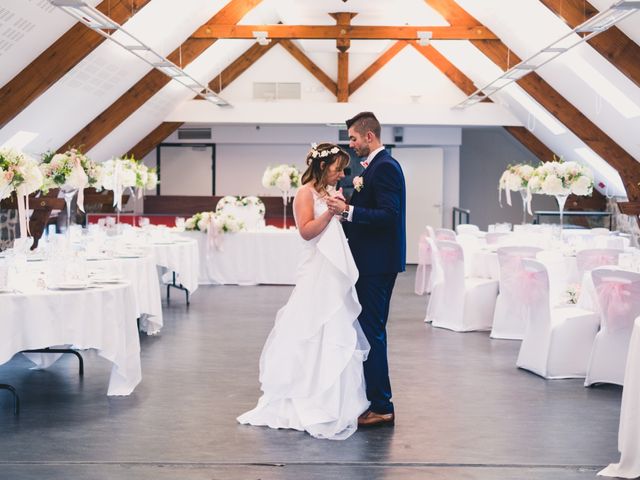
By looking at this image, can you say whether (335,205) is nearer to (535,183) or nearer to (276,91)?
(535,183)

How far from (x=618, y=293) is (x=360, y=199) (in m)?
2.06

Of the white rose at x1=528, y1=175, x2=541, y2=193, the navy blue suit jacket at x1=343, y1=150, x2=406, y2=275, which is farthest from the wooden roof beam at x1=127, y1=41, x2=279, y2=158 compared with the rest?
the navy blue suit jacket at x1=343, y1=150, x2=406, y2=275

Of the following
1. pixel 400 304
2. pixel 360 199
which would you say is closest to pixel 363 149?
pixel 360 199

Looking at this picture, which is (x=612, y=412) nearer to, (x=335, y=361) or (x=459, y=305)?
(x=335, y=361)

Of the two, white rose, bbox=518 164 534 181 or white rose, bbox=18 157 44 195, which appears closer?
white rose, bbox=18 157 44 195

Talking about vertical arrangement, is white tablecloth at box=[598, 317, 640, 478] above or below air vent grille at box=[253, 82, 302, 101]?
below

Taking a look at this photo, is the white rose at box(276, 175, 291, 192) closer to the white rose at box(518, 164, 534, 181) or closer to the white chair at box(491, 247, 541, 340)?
the white rose at box(518, 164, 534, 181)

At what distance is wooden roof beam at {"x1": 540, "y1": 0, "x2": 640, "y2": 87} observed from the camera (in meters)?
10.3

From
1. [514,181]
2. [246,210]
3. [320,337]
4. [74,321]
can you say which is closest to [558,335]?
[320,337]

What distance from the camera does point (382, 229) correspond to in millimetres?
5160

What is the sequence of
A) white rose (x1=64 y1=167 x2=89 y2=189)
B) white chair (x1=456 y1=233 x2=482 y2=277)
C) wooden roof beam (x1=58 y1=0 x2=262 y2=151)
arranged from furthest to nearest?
1. wooden roof beam (x1=58 y1=0 x2=262 y2=151)
2. white chair (x1=456 y1=233 x2=482 y2=277)
3. white rose (x1=64 y1=167 x2=89 y2=189)

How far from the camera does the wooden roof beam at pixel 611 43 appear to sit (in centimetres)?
1027

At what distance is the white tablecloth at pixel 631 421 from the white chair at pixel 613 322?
181 centimetres

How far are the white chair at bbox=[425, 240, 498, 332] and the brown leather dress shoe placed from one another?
4.02 meters
